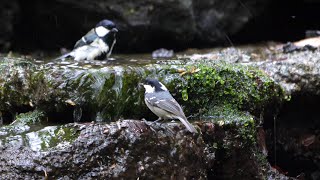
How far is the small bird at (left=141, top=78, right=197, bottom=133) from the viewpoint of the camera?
464cm

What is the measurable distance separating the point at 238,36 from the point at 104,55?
2664 millimetres

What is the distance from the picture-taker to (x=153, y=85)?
480 cm

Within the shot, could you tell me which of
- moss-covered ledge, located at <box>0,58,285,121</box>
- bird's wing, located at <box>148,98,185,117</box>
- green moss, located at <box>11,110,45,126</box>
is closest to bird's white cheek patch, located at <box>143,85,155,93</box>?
bird's wing, located at <box>148,98,185,117</box>

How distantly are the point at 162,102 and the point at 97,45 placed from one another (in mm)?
2126

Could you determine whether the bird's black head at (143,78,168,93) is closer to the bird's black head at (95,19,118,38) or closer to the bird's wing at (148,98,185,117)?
the bird's wing at (148,98,185,117)

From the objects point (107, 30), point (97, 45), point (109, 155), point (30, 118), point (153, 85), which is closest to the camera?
point (109, 155)

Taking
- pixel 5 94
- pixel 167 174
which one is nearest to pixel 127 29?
pixel 5 94

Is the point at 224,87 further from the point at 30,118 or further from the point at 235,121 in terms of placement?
the point at 30,118

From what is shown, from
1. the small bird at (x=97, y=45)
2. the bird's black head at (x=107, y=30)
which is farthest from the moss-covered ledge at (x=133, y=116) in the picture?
the bird's black head at (x=107, y=30)

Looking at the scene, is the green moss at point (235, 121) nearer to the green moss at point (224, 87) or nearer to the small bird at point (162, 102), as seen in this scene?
the green moss at point (224, 87)

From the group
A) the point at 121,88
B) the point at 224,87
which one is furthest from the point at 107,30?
the point at 224,87

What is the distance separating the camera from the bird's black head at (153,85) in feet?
15.7

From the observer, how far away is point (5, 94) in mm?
5453

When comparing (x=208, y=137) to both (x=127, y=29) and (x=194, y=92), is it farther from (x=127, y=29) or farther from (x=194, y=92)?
(x=127, y=29)
